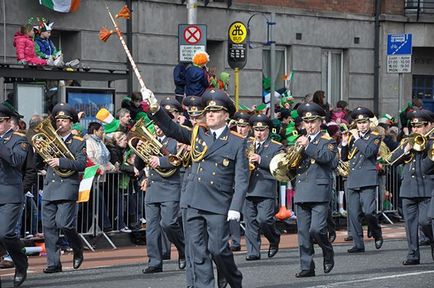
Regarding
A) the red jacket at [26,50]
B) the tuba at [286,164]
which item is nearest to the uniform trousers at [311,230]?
the tuba at [286,164]

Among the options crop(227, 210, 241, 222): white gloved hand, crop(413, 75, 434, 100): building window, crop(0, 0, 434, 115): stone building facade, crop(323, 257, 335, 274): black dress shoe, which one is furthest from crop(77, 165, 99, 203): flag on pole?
crop(413, 75, 434, 100): building window

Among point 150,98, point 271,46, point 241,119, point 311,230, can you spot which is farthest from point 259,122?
point 271,46

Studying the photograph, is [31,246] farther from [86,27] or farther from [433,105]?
[433,105]

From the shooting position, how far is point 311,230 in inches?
634

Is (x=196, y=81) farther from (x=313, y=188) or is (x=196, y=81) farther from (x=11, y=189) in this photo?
(x=11, y=189)

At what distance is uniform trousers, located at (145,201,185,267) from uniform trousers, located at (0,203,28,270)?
192 cm

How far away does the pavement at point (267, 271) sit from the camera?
1520cm

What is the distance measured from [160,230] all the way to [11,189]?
2279 millimetres

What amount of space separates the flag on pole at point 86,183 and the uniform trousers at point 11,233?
357cm

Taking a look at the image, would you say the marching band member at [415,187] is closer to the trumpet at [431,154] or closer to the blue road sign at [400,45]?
the trumpet at [431,154]

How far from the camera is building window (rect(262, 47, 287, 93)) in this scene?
32.5 meters

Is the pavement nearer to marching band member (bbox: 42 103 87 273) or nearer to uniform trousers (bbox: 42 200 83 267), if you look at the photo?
uniform trousers (bbox: 42 200 83 267)

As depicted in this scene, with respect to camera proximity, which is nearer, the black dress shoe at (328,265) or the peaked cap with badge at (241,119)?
the black dress shoe at (328,265)

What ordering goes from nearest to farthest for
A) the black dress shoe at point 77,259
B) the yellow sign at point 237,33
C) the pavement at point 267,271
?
the pavement at point 267,271
the black dress shoe at point 77,259
the yellow sign at point 237,33
